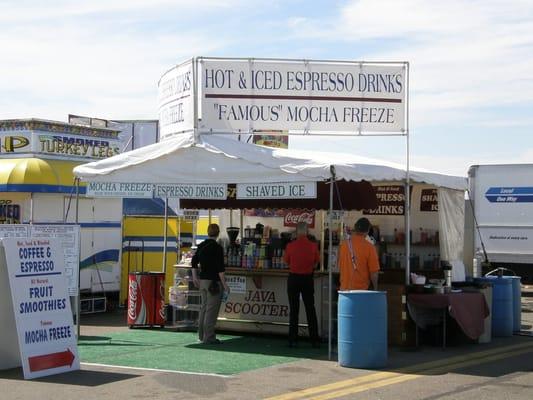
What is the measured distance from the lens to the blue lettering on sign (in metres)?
23.2

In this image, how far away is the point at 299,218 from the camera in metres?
15.9

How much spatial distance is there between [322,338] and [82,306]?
235 inches

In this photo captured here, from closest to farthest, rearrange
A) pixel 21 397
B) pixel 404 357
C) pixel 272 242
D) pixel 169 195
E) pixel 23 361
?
pixel 21 397 → pixel 23 361 → pixel 404 357 → pixel 169 195 → pixel 272 242

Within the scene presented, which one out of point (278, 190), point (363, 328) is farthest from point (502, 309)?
point (278, 190)

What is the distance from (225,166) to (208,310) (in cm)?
208

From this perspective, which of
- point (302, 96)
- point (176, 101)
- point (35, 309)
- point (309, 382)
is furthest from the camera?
point (176, 101)

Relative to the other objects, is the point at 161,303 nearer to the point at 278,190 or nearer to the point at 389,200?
the point at 278,190

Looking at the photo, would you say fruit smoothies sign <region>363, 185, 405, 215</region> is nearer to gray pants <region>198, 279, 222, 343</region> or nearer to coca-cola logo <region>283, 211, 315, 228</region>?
coca-cola logo <region>283, 211, 315, 228</region>

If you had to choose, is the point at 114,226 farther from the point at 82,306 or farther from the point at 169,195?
the point at 169,195

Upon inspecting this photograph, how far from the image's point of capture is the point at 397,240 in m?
15.6

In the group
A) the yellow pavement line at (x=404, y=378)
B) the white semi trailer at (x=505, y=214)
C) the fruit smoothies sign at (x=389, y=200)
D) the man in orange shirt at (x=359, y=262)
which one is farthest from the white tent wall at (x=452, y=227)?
the white semi trailer at (x=505, y=214)

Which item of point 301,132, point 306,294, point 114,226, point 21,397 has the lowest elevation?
point 21,397

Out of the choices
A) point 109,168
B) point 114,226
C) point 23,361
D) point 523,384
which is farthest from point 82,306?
point 523,384

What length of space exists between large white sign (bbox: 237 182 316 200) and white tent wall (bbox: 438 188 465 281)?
3.46m
